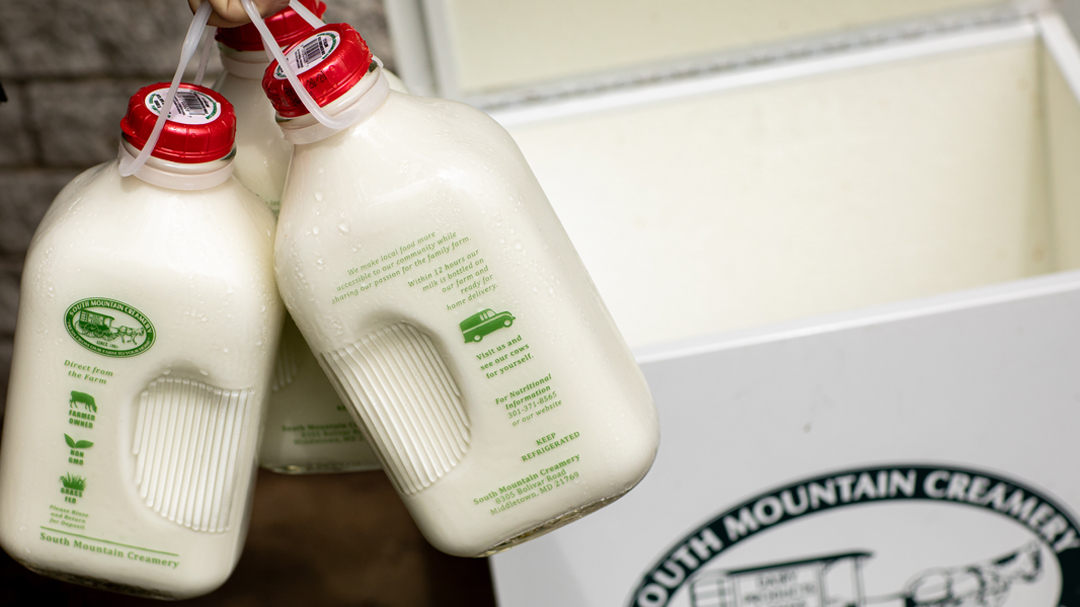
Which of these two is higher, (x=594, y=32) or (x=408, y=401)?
(x=594, y=32)

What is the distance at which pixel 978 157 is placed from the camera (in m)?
1.10

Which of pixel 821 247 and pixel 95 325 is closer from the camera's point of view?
pixel 95 325

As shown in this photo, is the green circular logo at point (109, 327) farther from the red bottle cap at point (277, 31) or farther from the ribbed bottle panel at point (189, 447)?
the red bottle cap at point (277, 31)

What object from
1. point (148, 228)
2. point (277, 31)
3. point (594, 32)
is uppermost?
point (594, 32)

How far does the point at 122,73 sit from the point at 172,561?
878 millimetres

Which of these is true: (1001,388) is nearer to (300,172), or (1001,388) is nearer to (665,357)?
(665,357)

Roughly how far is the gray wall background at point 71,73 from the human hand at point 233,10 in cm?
62

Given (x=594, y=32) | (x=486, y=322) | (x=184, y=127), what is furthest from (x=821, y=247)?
(x=184, y=127)

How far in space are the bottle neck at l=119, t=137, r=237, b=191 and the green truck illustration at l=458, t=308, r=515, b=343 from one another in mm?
158

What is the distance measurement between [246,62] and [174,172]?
4.8 inches

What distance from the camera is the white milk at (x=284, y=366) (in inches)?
19.8

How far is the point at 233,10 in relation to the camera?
44cm

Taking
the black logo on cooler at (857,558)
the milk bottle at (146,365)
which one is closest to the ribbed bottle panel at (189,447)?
the milk bottle at (146,365)

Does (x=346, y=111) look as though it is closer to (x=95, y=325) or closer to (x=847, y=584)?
(x=95, y=325)
